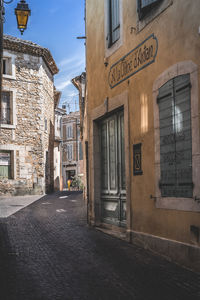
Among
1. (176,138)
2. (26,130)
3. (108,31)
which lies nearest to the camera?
(176,138)

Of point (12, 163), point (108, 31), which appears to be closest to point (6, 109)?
point (12, 163)

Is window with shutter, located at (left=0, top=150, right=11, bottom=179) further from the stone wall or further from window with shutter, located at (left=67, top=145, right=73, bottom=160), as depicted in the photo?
window with shutter, located at (left=67, top=145, right=73, bottom=160)

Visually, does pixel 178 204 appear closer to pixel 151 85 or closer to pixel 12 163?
pixel 151 85

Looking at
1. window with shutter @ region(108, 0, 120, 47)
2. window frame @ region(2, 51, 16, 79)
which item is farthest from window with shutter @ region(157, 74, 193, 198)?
window frame @ region(2, 51, 16, 79)

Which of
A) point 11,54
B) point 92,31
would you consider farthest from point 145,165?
point 11,54

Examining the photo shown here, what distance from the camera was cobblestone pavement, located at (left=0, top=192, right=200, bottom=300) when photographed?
12.4ft

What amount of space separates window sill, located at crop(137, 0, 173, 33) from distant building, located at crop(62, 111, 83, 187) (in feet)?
135

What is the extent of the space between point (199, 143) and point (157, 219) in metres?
1.61

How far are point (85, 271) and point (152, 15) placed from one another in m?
4.14

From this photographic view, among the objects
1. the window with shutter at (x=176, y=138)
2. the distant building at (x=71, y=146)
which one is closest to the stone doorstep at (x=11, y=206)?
the window with shutter at (x=176, y=138)

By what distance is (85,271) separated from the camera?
185 inches

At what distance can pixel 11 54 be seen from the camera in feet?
69.4

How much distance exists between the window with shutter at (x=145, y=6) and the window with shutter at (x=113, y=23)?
1313 mm

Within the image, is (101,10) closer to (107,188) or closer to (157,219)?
(107,188)
